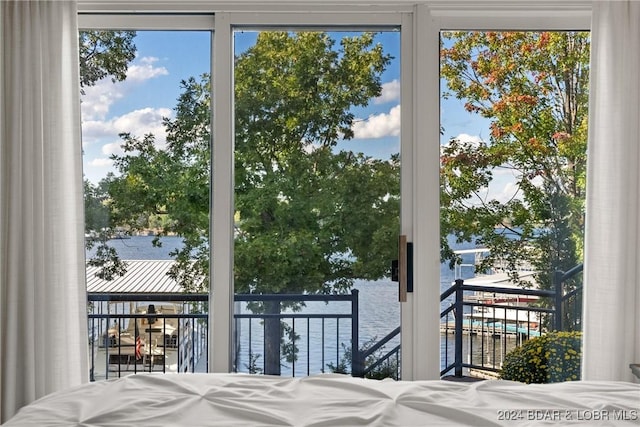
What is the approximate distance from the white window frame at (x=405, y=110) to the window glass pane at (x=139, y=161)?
0.09 m

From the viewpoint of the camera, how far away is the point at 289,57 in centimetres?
295

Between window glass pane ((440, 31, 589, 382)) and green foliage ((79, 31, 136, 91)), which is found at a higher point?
green foliage ((79, 31, 136, 91))

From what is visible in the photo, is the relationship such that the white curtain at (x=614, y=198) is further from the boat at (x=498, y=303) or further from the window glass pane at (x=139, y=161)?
the window glass pane at (x=139, y=161)

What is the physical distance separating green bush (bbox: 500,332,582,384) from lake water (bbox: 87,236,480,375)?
520 millimetres

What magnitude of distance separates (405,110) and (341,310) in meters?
1.02

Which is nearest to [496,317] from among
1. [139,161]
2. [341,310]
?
[341,310]

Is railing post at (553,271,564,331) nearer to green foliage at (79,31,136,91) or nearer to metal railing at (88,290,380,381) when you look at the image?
metal railing at (88,290,380,381)

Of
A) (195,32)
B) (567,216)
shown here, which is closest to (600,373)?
(567,216)

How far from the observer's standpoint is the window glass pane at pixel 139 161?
2.96m

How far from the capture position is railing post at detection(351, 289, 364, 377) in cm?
297

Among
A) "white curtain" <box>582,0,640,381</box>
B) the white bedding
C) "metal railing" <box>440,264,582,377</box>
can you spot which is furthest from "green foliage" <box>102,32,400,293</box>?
the white bedding

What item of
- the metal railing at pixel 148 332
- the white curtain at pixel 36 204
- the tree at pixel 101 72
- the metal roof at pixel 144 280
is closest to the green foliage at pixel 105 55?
the tree at pixel 101 72

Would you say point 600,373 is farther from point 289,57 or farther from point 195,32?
point 195,32

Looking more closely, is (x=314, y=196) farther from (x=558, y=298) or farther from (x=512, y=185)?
(x=558, y=298)
